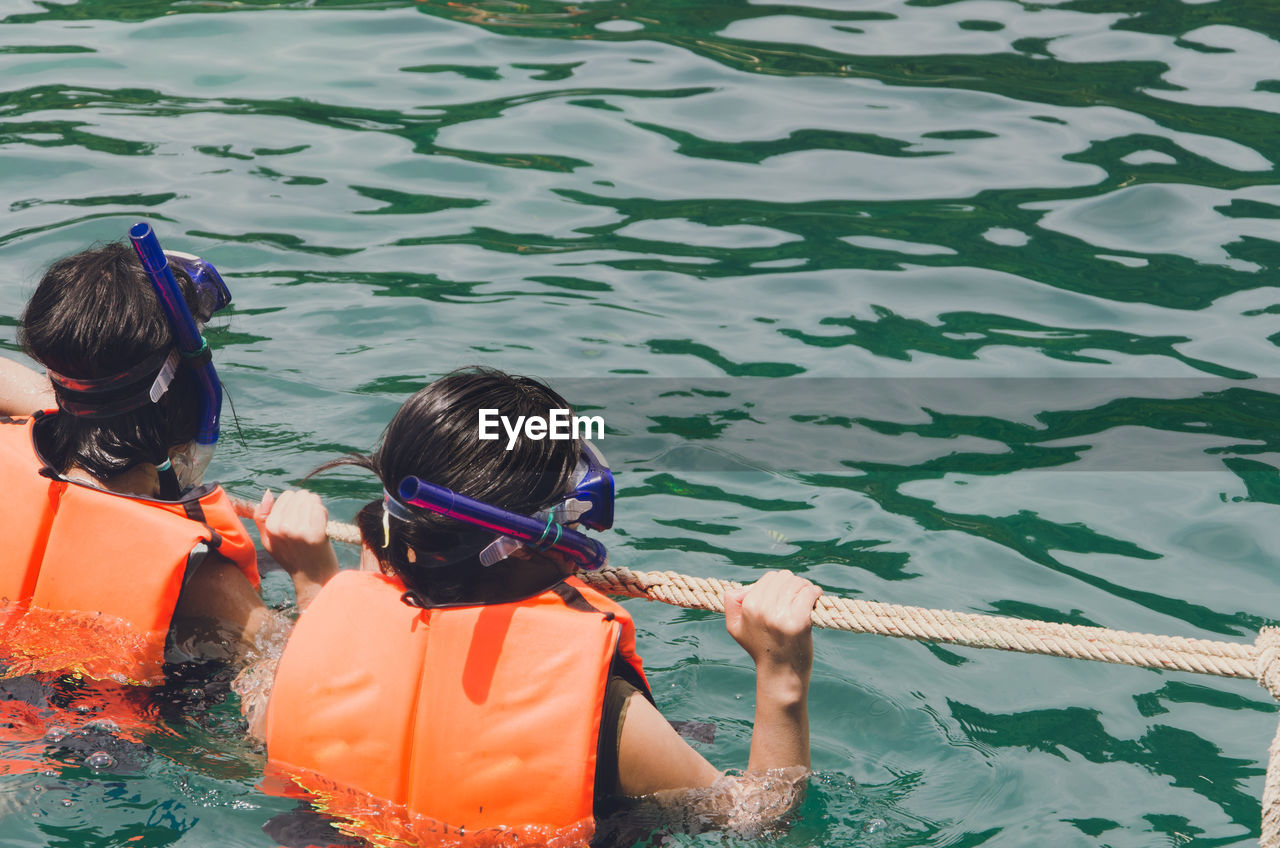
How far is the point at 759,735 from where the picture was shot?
3.02m

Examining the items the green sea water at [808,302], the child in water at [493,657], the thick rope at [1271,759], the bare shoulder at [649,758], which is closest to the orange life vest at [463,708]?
the child in water at [493,657]

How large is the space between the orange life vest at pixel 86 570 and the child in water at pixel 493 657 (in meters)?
0.53

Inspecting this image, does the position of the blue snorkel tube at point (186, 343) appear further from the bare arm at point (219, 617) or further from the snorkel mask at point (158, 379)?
the bare arm at point (219, 617)

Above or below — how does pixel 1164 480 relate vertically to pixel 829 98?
below

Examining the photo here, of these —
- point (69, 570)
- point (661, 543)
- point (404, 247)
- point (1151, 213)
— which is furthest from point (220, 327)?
point (1151, 213)

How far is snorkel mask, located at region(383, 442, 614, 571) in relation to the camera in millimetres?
2633

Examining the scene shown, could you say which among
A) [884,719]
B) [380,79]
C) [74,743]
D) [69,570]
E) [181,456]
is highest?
[380,79]

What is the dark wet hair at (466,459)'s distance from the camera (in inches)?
107

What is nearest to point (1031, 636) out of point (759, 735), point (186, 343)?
point (759, 735)

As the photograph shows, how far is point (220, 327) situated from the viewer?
6285 millimetres

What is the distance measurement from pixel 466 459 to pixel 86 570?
1285 millimetres

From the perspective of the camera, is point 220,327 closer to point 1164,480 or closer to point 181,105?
point 181,105

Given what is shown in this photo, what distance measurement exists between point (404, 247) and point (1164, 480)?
4015mm

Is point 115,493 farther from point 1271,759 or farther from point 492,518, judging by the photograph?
point 1271,759
